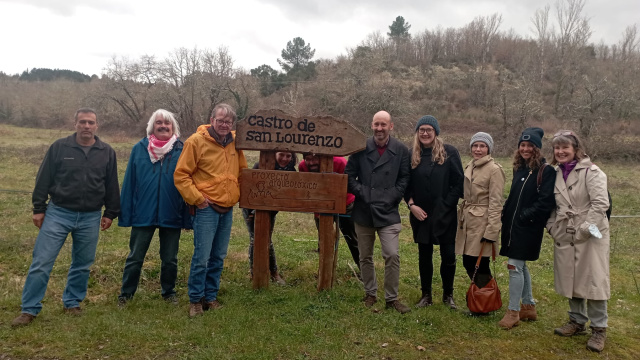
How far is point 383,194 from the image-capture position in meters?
5.06

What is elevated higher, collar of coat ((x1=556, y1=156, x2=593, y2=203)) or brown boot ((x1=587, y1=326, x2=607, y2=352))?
collar of coat ((x1=556, y1=156, x2=593, y2=203))

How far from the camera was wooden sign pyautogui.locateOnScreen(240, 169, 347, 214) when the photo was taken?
5.38m

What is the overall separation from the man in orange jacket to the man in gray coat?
152cm

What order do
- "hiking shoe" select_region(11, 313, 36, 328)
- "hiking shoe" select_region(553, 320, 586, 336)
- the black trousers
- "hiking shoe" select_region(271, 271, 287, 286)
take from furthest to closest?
"hiking shoe" select_region(271, 271, 287, 286) < the black trousers < "hiking shoe" select_region(553, 320, 586, 336) < "hiking shoe" select_region(11, 313, 36, 328)

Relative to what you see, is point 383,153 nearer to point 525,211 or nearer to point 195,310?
point 525,211

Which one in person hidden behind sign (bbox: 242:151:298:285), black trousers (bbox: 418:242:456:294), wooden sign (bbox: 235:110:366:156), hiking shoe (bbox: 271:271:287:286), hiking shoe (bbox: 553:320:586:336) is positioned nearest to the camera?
hiking shoe (bbox: 553:320:586:336)

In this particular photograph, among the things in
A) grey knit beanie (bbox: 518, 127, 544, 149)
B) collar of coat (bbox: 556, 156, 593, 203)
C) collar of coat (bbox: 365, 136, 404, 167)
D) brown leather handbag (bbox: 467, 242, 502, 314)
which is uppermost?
grey knit beanie (bbox: 518, 127, 544, 149)

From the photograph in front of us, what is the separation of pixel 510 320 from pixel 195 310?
11.6ft

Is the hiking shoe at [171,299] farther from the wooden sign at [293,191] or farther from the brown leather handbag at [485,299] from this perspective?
the brown leather handbag at [485,299]

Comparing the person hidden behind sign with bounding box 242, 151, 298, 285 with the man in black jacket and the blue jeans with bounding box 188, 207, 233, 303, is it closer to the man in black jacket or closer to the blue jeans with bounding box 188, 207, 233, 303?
the blue jeans with bounding box 188, 207, 233, 303

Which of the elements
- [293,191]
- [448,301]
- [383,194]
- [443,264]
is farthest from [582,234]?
[293,191]

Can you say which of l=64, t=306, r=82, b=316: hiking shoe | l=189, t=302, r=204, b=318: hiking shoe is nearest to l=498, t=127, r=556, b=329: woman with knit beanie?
l=189, t=302, r=204, b=318: hiking shoe

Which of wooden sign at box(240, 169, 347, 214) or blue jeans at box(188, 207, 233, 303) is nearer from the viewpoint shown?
blue jeans at box(188, 207, 233, 303)

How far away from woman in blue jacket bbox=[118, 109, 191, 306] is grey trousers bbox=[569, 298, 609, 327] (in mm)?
4453
